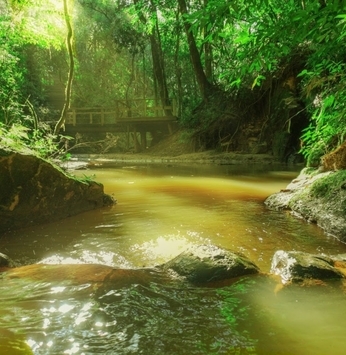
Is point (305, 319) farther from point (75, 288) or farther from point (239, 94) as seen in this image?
point (239, 94)

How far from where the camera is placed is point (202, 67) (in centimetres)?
1955

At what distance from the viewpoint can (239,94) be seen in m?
17.9

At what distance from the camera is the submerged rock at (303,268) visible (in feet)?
8.78

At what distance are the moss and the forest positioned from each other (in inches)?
35.3

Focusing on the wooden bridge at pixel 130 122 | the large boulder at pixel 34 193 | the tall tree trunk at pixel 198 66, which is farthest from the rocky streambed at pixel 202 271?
the wooden bridge at pixel 130 122

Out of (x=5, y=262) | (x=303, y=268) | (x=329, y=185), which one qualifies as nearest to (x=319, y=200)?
(x=329, y=185)

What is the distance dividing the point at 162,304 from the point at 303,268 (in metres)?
1.25

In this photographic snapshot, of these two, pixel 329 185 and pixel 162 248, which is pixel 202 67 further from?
pixel 162 248

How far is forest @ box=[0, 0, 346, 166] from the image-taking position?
3154mm

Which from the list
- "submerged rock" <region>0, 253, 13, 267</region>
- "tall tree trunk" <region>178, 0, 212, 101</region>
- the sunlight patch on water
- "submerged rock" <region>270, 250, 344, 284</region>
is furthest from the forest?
"submerged rock" <region>0, 253, 13, 267</region>

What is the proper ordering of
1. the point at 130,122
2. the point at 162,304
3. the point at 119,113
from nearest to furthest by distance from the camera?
the point at 162,304 < the point at 130,122 < the point at 119,113

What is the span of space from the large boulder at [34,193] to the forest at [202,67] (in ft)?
1.23

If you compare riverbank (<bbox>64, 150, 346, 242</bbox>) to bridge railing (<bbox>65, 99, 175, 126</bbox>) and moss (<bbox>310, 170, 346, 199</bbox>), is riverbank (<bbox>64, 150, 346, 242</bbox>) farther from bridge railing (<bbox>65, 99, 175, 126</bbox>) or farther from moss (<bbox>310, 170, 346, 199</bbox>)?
bridge railing (<bbox>65, 99, 175, 126</bbox>)

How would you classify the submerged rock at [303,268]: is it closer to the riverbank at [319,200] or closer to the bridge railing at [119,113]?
the riverbank at [319,200]
